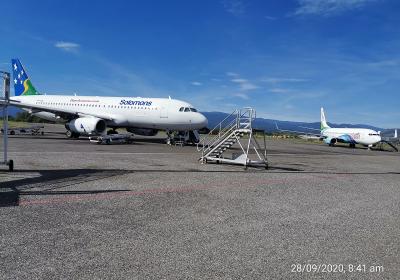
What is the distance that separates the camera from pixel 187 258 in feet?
18.7

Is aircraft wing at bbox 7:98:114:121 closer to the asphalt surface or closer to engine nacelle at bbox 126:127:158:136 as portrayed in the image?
engine nacelle at bbox 126:127:158:136

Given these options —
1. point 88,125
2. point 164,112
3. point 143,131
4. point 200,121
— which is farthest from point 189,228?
point 143,131

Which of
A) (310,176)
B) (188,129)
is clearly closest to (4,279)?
(310,176)

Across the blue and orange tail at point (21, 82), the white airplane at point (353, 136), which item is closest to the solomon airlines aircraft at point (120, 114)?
the blue and orange tail at point (21, 82)

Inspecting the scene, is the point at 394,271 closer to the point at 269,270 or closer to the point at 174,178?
the point at 269,270

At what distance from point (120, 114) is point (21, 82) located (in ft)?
51.2

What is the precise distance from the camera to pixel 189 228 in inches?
288

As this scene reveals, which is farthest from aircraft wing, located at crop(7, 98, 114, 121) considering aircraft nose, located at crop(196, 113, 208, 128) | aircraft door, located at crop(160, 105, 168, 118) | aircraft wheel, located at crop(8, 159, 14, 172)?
aircraft wheel, located at crop(8, 159, 14, 172)

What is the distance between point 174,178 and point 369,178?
28.2 feet

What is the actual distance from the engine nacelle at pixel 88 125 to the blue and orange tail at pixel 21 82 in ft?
40.3

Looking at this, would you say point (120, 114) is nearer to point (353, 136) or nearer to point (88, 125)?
point (88, 125)

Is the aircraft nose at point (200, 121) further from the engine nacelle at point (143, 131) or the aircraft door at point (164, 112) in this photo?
the engine nacelle at point (143, 131)

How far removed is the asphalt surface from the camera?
5342 millimetres

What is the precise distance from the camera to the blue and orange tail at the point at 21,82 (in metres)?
41.0
